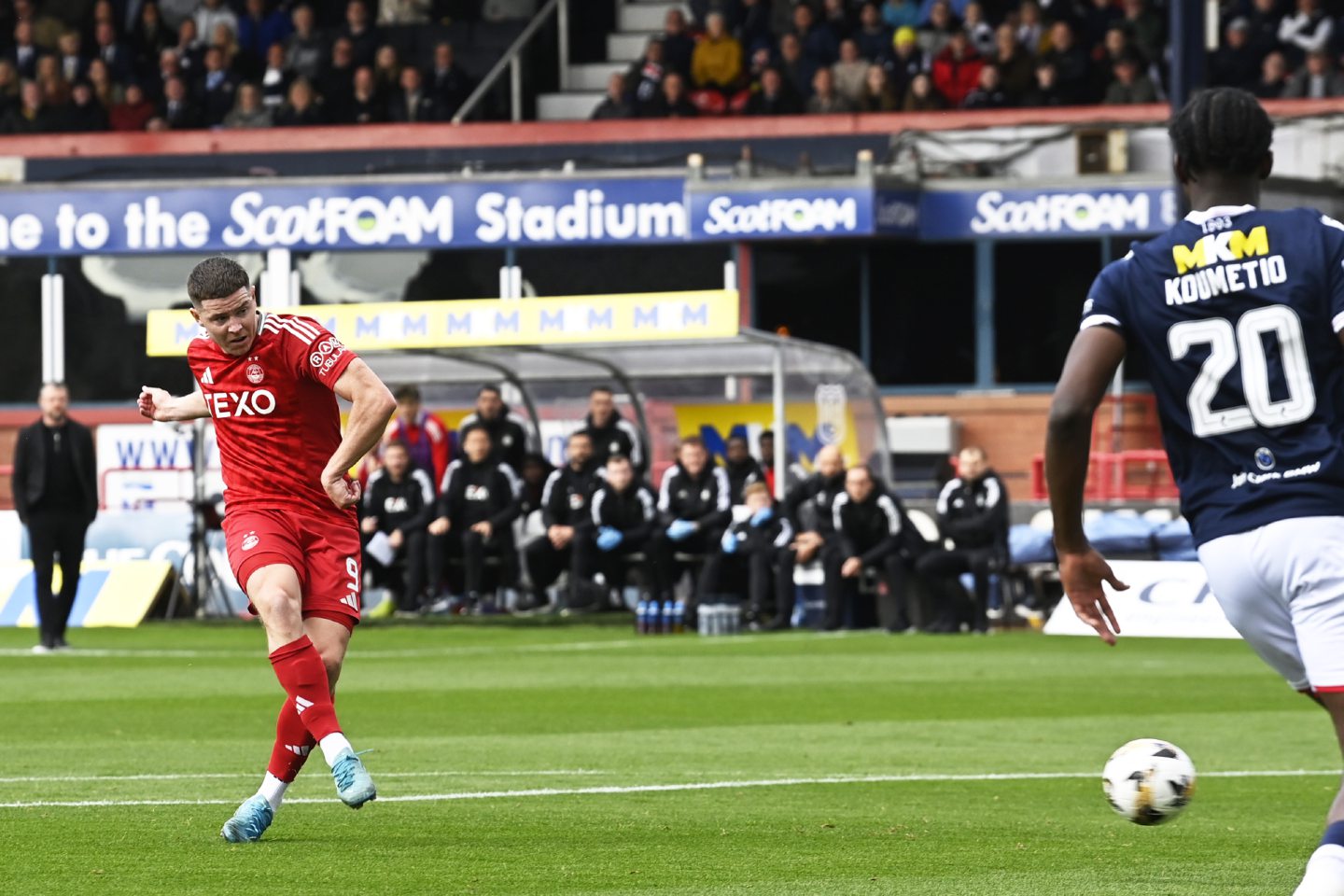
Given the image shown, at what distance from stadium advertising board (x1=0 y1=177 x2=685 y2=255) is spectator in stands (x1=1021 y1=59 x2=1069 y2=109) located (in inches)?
220

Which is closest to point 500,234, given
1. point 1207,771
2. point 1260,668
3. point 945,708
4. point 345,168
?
point 345,168

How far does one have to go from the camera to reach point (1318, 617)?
530 centimetres

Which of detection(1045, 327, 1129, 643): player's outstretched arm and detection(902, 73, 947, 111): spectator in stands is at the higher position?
detection(902, 73, 947, 111): spectator in stands

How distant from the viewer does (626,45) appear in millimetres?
34031

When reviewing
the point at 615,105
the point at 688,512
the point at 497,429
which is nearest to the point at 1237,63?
the point at 615,105

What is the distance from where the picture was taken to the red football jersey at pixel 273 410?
8.39 m

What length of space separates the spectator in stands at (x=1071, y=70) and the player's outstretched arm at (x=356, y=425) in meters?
22.9

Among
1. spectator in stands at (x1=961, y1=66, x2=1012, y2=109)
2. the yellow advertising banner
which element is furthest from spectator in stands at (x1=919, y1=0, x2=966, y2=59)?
the yellow advertising banner

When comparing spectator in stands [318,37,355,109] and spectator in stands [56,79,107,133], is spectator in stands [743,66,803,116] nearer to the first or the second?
spectator in stands [318,37,355,109]


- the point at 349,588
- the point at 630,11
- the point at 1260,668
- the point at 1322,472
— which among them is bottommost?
the point at 1260,668

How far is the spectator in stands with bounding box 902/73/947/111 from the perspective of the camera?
30.3 m

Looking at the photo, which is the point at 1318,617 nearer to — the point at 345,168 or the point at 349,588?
the point at 349,588

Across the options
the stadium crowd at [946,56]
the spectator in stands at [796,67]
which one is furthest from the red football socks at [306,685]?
the spectator in stands at [796,67]

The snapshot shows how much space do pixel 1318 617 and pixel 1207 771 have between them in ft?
19.0
